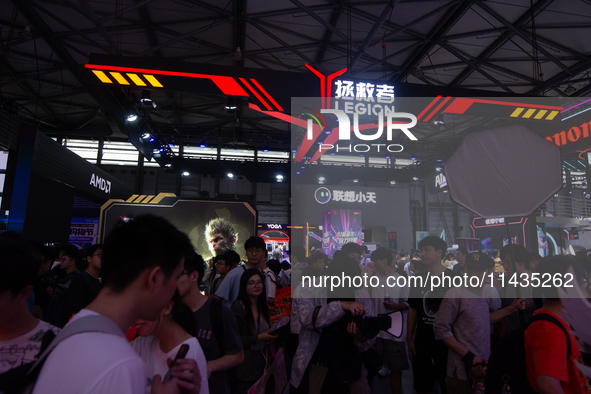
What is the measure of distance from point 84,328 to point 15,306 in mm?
744

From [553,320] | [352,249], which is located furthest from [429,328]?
[553,320]

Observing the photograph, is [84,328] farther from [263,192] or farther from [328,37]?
[263,192]

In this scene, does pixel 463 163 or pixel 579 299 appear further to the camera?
pixel 463 163

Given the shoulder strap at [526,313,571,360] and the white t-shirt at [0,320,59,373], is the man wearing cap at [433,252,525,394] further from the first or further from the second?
the white t-shirt at [0,320,59,373]

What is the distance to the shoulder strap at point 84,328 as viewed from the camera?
24.7 inches

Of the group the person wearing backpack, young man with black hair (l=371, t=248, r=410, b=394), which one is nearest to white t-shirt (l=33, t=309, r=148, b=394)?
the person wearing backpack

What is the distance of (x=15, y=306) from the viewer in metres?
1.16

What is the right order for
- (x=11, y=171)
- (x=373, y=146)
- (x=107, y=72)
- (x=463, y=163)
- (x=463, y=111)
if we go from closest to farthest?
(x=463, y=163) < (x=373, y=146) < (x=107, y=72) < (x=463, y=111) < (x=11, y=171)

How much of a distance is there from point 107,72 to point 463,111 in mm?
4318

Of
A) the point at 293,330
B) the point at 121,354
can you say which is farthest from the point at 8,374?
the point at 293,330

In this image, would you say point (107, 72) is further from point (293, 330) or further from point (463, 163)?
point (463, 163)

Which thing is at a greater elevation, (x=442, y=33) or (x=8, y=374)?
(x=442, y=33)

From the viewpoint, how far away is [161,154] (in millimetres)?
11695

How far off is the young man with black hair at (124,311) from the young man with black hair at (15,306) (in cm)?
55
